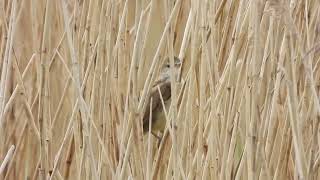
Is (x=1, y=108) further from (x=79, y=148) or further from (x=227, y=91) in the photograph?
(x=227, y=91)

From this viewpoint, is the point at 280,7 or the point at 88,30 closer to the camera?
the point at 280,7

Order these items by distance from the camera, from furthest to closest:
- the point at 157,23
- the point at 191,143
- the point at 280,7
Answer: the point at 157,23 < the point at 191,143 < the point at 280,7

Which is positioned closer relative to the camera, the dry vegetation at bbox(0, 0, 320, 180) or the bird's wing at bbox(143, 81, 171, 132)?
the dry vegetation at bbox(0, 0, 320, 180)

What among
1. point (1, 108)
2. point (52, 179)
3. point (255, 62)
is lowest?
point (52, 179)

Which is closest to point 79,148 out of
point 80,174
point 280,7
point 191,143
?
point 80,174

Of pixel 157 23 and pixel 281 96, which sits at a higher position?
pixel 157 23

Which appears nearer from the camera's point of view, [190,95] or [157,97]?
[190,95]

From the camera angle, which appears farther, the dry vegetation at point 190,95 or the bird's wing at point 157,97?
the bird's wing at point 157,97

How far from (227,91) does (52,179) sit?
1.06 ft

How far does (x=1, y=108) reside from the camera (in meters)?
1.12

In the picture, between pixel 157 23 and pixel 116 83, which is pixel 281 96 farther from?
pixel 157 23

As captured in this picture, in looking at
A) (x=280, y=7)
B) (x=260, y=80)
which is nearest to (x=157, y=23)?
(x=260, y=80)

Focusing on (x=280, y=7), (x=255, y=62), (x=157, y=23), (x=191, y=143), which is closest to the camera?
(x=280, y=7)

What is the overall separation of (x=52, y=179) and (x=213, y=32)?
1.19ft
